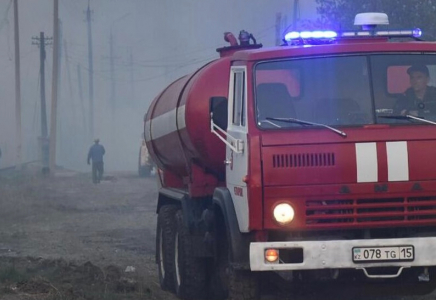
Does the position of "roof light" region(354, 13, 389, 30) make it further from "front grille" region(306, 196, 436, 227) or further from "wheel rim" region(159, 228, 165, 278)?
"wheel rim" region(159, 228, 165, 278)

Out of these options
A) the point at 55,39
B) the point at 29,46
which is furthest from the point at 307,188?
the point at 29,46

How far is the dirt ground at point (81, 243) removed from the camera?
35.0 feet

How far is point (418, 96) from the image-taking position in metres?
8.60

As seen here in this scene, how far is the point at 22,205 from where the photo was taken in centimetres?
2648

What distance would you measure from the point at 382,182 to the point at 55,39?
39726 millimetres

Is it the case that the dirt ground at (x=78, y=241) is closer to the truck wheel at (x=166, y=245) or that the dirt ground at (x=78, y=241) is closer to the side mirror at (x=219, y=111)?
the truck wheel at (x=166, y=245)

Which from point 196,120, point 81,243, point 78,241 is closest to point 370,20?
point 196,120

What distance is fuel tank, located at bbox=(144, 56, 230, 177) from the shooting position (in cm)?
1001

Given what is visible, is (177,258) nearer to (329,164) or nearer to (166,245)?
(166,245)

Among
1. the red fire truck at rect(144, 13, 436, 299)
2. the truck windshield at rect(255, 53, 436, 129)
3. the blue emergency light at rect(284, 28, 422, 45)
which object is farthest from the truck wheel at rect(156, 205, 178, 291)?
the truck windshield at rect(255, 53, 436, 129)

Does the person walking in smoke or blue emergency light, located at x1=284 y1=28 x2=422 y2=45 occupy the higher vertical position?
blue emergency light, located at x1=284 y1=28 x2=422 y2=45

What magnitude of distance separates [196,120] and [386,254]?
277 centimetres

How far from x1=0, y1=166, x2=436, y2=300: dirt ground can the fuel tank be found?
4.81 ft

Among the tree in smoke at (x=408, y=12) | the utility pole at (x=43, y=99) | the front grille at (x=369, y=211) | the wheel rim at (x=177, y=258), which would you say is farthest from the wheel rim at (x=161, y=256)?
the utility pole at (x=43, y=99)
